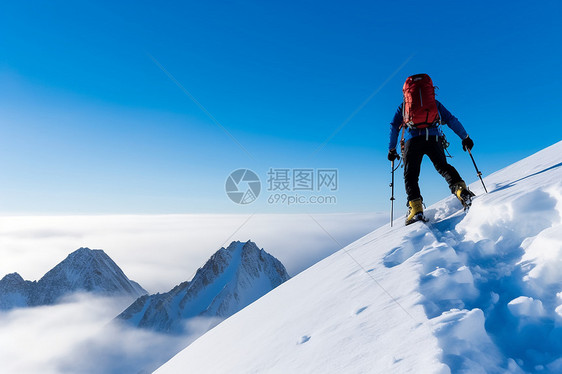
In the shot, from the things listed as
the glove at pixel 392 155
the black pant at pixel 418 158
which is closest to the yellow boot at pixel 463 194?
the black pant at pixel 418 158

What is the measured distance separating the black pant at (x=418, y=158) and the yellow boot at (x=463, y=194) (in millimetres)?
439

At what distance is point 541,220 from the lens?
11.3 feet

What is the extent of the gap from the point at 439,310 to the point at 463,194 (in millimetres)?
3306

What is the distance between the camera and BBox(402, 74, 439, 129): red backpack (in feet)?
19.9

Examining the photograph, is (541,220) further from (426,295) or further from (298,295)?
(298,295)

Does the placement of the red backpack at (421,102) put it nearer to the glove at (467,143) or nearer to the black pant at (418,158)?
the black pant at (418,158)

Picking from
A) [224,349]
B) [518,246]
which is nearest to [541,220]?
[518,246]

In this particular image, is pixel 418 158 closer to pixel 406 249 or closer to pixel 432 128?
pixel 432 128

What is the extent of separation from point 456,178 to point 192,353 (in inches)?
211

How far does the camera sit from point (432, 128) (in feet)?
20.3

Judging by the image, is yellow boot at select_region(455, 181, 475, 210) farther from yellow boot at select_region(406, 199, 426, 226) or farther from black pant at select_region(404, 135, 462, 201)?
yellow boot at select_region(406, 199, 426, 226)

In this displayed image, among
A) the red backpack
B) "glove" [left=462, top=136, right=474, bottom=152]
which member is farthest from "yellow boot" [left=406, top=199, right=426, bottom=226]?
"glove" [left=462, top=136, right=474, bottom=152]

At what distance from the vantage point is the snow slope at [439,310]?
222cm

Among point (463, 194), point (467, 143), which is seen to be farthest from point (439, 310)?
point (467, 143)
